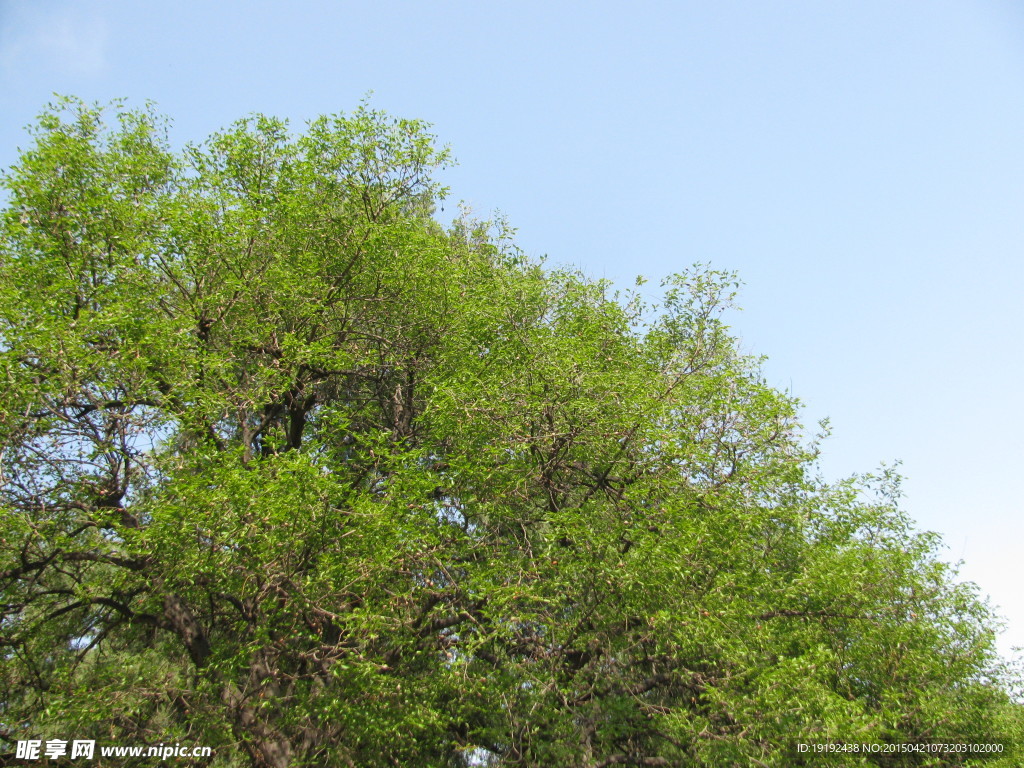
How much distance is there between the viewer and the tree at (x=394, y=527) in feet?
39.6

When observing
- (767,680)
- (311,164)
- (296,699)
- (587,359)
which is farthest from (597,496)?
(311,164)

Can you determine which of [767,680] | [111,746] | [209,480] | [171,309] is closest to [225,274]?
[171,309]

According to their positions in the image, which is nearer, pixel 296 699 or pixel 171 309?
pixel 296 699

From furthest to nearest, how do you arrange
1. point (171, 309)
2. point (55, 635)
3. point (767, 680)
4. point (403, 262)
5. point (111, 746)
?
point (403, 262)
point (171, 309)
point (55, 635)
point (111, 746)
point (767, 680)

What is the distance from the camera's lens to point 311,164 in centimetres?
1816

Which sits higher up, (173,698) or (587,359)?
(587,359)

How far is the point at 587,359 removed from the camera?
50.6ft

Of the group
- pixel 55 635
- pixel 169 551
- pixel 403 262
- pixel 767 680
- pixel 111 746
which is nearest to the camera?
pixel 767 680

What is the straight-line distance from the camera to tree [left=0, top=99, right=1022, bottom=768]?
1206cm

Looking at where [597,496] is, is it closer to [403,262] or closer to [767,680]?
[767,680]

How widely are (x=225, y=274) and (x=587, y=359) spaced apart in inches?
336

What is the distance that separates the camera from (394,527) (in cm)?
1275

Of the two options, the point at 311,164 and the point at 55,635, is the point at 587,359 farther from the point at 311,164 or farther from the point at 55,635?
the point at 55,635

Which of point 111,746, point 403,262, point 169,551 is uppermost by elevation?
point 403,262
